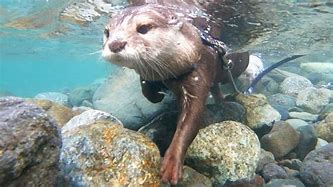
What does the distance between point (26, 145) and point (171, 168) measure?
169 centimetres

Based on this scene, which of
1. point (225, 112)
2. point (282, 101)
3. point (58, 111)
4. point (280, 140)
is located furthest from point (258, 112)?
point (282, 101)

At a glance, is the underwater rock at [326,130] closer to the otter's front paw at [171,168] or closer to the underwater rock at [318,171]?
the underwater rock at [318,171]

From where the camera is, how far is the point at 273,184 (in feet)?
17.3

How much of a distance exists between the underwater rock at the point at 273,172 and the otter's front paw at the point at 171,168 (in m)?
2.09

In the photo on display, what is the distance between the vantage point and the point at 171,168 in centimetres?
411

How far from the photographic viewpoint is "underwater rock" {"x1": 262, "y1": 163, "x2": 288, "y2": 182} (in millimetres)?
5691

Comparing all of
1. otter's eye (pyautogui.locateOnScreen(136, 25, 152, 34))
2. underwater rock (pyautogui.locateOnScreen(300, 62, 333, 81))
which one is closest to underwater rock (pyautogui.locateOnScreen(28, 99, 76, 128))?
otter's eye (pyautogui.locateOnScreen(136, 25, 152, 34))

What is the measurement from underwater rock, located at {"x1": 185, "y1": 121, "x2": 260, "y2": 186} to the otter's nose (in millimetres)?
1810

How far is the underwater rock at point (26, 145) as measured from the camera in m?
2.82

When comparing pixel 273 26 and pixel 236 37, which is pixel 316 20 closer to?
pixel 273 26

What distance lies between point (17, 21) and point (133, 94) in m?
14.3

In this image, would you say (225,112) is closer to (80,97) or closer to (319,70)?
(80,97)

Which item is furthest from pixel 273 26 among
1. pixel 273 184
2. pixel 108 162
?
pixel 108 162

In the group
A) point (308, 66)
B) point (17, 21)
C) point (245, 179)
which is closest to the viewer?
point (245, 179)
